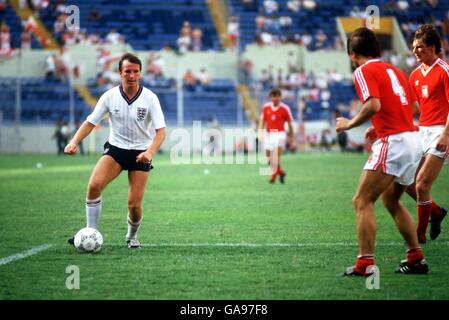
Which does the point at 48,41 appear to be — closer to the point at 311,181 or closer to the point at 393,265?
the point at 311,181

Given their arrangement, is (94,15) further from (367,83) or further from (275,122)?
(367,83)

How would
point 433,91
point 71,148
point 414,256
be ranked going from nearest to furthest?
point 414,256, point 71,148, point 433,91

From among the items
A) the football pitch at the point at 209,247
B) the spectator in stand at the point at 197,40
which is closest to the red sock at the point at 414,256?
the football pitch at the point at 209,247

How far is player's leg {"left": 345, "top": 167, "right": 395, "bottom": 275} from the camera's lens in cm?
802

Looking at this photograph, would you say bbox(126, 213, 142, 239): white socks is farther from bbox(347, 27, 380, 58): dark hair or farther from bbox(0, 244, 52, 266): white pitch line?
bbox(347, 27, 380, 58): dark hair

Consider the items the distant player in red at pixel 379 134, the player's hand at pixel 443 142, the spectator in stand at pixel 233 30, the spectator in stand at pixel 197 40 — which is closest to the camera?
the distant player in red at pixel 379 134

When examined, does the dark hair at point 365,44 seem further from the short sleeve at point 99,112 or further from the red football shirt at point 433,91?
the short sleeve at point 99,112

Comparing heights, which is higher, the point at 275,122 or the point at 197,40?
the point at 197,40

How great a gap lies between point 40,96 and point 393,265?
32.0 meters

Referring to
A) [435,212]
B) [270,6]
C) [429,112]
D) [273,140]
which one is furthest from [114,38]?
[435,212]

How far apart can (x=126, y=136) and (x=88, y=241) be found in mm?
1310

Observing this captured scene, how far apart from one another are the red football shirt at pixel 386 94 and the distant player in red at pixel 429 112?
2.26 metres

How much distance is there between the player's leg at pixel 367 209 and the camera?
802 centimetres

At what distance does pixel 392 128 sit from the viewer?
8.08m
